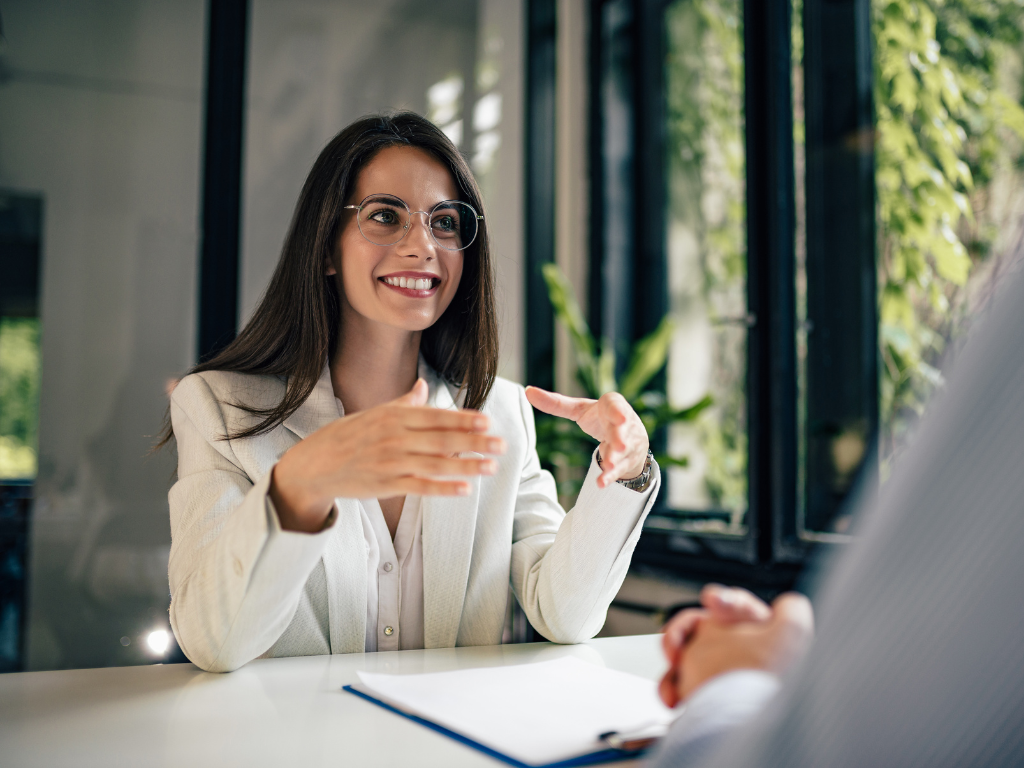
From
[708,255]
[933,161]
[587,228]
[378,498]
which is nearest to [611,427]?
[378,498]

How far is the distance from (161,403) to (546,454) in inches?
61.1

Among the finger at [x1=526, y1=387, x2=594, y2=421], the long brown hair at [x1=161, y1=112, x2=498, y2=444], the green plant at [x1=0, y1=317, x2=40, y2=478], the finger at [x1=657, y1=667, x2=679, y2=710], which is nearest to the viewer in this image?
the finger at [x1=657, y1=667, x2=679, y2=710]

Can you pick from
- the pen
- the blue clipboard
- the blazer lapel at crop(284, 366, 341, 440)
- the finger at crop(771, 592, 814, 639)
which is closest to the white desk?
the blue clipboard

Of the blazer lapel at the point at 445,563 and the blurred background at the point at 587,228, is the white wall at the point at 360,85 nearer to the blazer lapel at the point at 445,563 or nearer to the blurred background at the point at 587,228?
the blurred background at the point at 587,228

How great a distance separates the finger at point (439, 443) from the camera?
868 mm

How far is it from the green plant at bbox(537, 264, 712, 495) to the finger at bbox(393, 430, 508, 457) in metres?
2.18

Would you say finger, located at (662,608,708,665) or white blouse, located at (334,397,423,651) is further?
white blouse, located at (334,397,423,651)

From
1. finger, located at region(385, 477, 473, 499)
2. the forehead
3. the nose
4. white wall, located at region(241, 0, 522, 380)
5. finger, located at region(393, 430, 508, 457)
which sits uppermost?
white wall, located at region(241, 0, 522, 380)

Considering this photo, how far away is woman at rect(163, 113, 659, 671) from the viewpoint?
1.10m

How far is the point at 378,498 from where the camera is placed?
1.27 metres

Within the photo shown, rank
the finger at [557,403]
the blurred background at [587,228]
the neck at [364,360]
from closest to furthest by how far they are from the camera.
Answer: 1. the finger at [557,403]
2. the neck at [364,360]
3. the blurred background at [587,228]

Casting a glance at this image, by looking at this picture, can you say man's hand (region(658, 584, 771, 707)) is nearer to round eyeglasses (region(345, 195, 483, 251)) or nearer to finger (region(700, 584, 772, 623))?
finger (region(700, 584, 772, 623))

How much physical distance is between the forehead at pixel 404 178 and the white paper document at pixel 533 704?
3.21 ft

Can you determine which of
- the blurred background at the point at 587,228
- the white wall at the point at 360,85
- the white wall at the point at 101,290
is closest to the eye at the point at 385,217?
the blurred background at the point at 587,228
